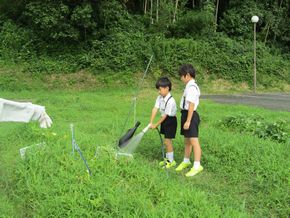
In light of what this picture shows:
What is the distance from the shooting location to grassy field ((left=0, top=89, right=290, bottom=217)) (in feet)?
11.3

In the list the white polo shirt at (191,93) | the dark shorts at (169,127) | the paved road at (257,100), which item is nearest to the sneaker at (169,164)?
the dark shorts at (169,127)

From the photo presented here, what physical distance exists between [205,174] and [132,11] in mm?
17374

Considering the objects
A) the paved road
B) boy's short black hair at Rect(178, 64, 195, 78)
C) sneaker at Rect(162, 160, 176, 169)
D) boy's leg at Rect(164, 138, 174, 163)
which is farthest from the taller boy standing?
the paved road

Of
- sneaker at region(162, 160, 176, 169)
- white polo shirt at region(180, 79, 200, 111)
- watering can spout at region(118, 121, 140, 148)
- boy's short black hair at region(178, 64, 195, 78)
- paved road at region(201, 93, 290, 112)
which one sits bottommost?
paved road at region(201, 93, 290, 112)

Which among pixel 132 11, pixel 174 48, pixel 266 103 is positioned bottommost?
pixel 266 103

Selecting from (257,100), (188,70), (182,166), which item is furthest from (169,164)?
(257,100)

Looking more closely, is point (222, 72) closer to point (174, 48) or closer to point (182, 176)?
point (174, 48)

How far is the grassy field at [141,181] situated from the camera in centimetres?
344

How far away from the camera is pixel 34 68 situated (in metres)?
16.0

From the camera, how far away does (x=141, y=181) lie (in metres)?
4.00

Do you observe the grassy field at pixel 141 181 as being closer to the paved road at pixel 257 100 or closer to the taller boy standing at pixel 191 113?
the taller boy standing at pixel 191 113

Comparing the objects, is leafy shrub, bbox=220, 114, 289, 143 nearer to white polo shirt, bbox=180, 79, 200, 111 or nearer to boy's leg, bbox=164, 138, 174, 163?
boy's leg, bbox=164, 138, 174, 163

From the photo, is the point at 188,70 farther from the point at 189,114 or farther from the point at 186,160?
the point at 186,160

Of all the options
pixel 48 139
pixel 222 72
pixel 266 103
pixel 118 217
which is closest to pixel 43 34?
pixel 222 72
